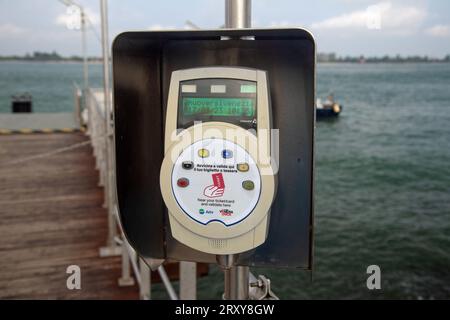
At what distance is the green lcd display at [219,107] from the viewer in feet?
3.34

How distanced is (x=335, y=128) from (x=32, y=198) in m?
25.9

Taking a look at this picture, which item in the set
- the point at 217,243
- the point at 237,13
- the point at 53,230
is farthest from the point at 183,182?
the point at 53,230

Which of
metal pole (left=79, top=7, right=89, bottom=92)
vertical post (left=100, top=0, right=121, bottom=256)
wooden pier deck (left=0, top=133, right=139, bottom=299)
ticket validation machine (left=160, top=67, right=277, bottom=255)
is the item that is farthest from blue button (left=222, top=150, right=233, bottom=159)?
metal pole (left=79, top=7, right=89, bottom=92)

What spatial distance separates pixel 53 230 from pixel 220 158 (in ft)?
11.8

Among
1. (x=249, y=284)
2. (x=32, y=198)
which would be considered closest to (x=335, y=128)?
(x=32, y=198)

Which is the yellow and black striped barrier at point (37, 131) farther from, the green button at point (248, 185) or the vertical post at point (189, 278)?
the green button at point (248, 185)

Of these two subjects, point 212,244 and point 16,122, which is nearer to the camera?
point 212,244

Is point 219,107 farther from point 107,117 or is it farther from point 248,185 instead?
point 107,117

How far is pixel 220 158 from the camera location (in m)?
1.00

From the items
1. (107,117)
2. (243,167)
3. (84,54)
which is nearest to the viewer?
(243,167)

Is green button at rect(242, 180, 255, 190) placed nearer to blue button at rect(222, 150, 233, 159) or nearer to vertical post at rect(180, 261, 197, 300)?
blue button at rect(222, 150, 233, 159)

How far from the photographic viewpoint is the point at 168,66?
1.18 meters

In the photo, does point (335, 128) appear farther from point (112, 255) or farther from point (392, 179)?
point (112, 255)

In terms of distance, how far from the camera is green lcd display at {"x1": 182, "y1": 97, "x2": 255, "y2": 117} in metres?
1.02
